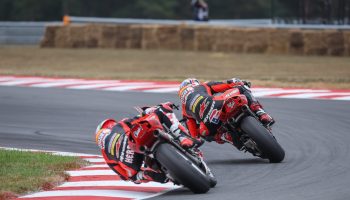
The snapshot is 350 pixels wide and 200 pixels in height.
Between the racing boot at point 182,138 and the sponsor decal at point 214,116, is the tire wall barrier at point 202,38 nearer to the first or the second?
the sponsor decal at point 214,116

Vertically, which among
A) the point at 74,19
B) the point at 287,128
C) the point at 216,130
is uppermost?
the point at 216,130

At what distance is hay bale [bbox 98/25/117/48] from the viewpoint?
3338cm

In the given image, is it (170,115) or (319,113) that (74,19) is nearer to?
(319,113)

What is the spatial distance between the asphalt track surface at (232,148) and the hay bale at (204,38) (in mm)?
11539

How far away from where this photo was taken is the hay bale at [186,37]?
31.9 m

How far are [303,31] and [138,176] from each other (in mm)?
19019

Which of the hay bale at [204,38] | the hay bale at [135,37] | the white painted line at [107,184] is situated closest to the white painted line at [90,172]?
the white painted line at [107,184]

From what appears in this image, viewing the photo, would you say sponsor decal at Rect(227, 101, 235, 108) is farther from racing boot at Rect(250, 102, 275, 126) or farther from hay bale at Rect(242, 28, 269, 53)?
hay bale at Rect(242, 28, 269, 53)

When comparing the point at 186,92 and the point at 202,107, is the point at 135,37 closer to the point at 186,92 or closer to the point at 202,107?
the point at 186,92

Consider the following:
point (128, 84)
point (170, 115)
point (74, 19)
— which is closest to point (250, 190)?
point (170, 115)

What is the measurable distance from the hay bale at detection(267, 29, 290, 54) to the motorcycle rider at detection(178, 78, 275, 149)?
17.0m

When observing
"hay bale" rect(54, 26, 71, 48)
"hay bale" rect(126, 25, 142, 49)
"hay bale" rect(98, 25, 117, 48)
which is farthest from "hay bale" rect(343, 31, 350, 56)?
"hay bale" rect(54, 26, 71, 48)

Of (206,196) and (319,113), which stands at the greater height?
(206,196)

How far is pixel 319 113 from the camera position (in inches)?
624
